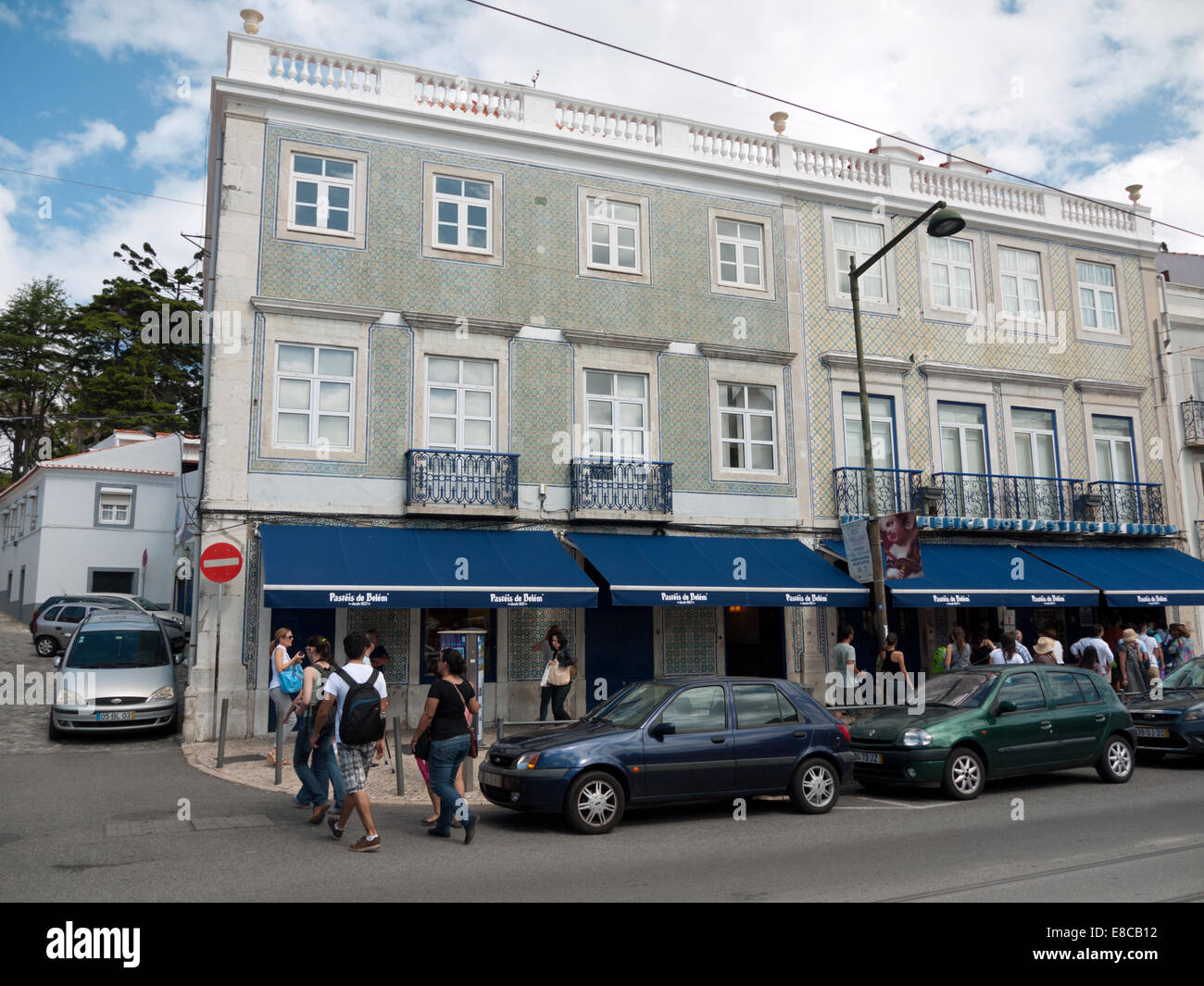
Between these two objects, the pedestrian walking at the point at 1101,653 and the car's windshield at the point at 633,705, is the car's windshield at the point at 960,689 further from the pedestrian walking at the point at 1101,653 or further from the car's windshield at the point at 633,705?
the pedestrian walking at the point at 1101,653

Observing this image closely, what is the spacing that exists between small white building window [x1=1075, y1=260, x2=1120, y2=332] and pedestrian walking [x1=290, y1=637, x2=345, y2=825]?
66.2 feet

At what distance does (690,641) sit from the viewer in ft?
60.0

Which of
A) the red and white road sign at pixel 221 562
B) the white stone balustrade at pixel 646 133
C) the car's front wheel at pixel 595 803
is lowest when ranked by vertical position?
the car's front wheel at pixel 595 803

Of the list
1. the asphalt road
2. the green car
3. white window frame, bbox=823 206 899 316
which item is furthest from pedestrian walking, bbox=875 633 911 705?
white window frame, bbox=823 206 899 316

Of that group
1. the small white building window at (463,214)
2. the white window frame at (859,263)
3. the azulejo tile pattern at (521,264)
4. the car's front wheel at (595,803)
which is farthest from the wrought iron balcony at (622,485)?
the car's front wheel at (595,803)

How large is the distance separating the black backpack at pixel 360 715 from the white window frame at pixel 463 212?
10907 mm

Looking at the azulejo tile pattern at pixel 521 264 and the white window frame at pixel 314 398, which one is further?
the azulejo tile pattern at pixel 521 264

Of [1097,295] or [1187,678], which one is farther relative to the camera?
[1097,295]

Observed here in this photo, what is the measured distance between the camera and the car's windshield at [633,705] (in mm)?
9820

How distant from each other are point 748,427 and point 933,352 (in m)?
4.98

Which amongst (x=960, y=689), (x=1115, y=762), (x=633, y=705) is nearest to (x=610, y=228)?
(x=960, y=689)

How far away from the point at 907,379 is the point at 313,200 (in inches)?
495

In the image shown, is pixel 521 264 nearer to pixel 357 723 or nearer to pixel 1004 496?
pixel 357 723

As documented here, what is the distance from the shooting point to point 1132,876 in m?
6.99
